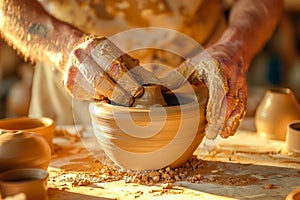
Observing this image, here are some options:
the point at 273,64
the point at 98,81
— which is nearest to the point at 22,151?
the point at 98,81

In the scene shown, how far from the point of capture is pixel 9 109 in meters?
4.13

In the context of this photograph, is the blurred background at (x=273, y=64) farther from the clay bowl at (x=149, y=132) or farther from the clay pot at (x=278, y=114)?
the clay bowl at (x=149, y=132)

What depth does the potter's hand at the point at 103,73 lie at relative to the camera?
4.55ft

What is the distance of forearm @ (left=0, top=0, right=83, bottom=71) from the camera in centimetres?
160

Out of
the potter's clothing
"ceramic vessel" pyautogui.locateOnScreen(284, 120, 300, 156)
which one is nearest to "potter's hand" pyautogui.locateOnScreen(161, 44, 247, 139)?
"ceramic vessel" pyautogui.locateOnScreen(284, 120, 300, 156)

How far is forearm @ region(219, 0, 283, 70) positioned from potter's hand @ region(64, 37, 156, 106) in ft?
1.57

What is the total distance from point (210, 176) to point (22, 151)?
535mm

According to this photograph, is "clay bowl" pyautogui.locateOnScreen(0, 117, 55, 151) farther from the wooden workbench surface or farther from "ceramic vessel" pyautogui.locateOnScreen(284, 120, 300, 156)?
"ceramic vessel" pyautogui.locateOnScreen(284, 120, 300, 156)

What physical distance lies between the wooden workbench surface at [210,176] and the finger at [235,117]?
126mm

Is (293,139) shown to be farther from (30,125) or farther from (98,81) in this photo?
(30,125)

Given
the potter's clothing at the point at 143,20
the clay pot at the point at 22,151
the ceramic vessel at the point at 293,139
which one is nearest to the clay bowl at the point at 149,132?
the clay pot at the point at 22,151

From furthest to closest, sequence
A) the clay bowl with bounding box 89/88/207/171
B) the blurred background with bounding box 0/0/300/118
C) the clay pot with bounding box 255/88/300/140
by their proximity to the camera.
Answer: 1. the blurred background with bounding box 0/0/300/118
2. the clay pot with bounding box 255/88/300/140
3. the clay bowl with bounding box 89/88/207/171

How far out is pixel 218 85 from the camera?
1442 mm

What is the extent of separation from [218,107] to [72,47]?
478 millimetres
